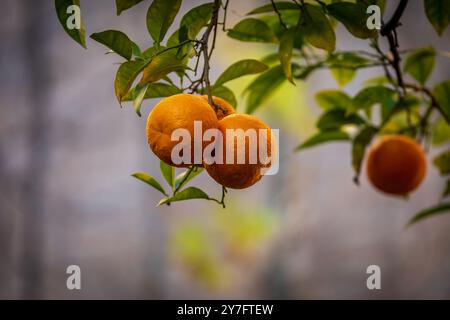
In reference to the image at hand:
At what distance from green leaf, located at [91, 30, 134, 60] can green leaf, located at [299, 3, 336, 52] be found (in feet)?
0.52

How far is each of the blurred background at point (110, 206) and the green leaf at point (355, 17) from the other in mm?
2051

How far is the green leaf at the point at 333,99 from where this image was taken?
30.3 inches

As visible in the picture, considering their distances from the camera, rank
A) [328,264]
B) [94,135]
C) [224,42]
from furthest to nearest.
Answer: [328,264] → [94,135] → [224,42]

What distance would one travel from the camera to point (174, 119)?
A: 0.38 meters

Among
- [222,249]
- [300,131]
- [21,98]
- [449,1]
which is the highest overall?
[21,98]

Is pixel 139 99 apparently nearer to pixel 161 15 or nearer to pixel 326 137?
pixel 161 15

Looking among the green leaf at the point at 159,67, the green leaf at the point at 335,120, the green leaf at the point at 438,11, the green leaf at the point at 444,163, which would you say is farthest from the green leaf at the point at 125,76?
the green leaf at the point at 444,163

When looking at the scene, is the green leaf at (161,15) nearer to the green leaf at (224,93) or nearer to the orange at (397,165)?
the green leaf at (224,93)

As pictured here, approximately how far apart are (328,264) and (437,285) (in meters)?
0.52

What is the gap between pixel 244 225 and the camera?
2.68m
